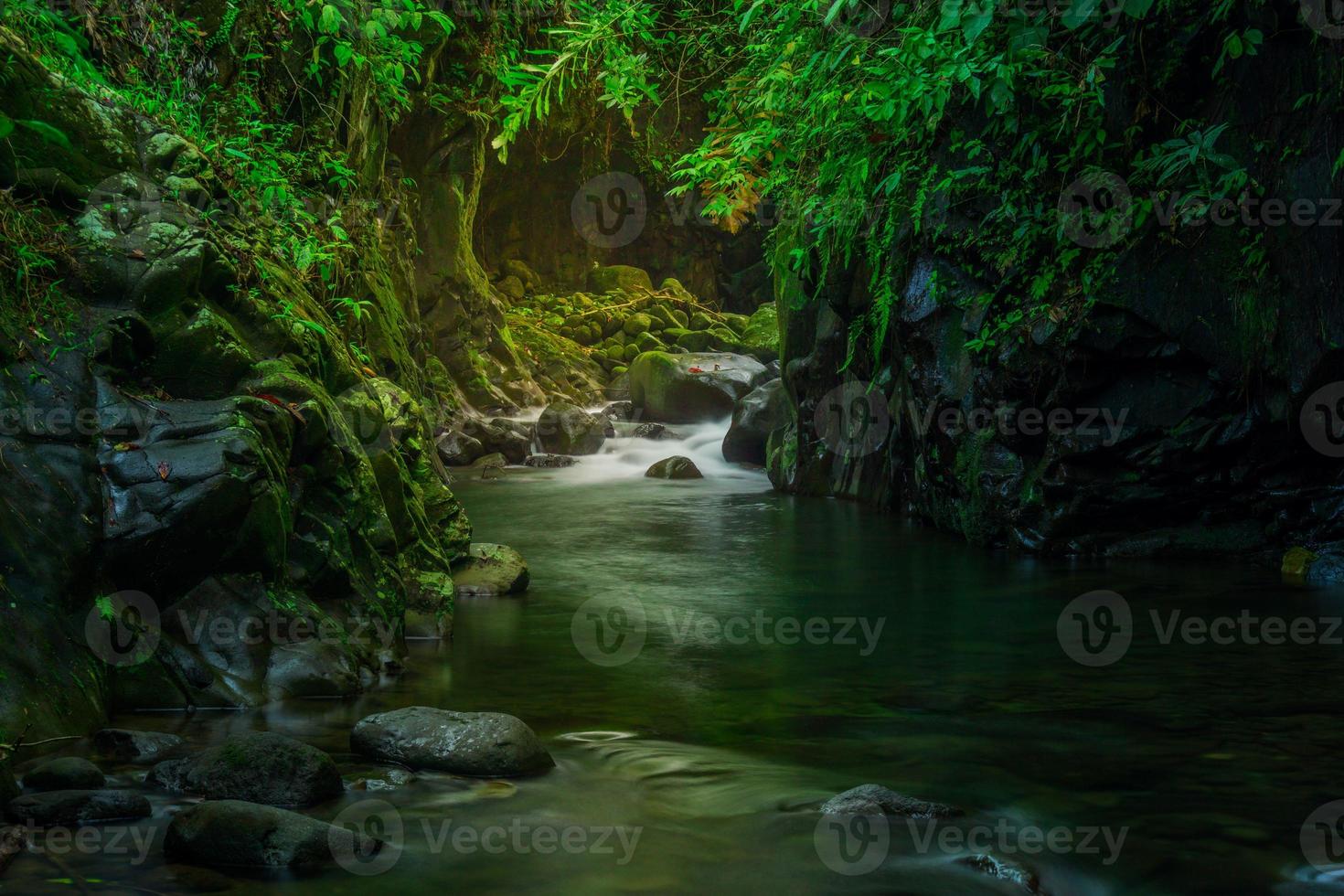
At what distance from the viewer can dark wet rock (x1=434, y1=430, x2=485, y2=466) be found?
16.3 meters

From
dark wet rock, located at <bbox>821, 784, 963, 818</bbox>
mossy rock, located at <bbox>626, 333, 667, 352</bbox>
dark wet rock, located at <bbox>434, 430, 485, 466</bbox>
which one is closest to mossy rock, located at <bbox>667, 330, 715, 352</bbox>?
mossy rock, located at <bbox>626, 333, 667, 352</bbox>

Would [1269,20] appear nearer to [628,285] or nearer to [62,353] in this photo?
[62,353]

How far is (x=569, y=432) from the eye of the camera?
17.7m

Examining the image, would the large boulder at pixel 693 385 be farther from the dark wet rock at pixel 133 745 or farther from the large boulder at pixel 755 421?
the dark wet rock at pixel 133 745

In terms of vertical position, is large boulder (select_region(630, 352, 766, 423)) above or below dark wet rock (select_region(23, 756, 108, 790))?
above

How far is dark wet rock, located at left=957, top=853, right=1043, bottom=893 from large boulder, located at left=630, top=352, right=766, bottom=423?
15786 millimetres

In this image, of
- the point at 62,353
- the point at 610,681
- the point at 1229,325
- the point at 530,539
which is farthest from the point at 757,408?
the point at 62,353

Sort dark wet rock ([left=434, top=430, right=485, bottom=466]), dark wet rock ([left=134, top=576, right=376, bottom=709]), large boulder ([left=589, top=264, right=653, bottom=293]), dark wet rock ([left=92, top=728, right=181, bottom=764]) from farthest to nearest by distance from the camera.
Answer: large boulder ([left=589, top=264, right=653, bottom=293]) → dark wet rock ([left=434, top=430, right=485, bottom=466]) → dark wet rock ([left=134, top=576, right=376, bottom=709]) → dark wet rock ([left=92, top=728, right=181, bottom=764])

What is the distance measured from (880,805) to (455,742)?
5.33 feet

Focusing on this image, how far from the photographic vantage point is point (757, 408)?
16109mm

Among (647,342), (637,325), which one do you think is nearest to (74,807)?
(647,342)

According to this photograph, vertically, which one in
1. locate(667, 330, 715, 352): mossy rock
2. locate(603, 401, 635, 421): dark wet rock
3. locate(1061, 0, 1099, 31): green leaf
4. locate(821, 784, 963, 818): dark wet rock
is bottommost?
locate(821, 784, 963, 818): dark wet rock

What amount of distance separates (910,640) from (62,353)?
4755 millimetres

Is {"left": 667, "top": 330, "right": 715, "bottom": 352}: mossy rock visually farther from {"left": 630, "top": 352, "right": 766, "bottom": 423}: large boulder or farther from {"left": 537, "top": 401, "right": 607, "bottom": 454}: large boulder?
{"left": 537, "top": 401, "right": 607, "bottom": 454}: large boulder
